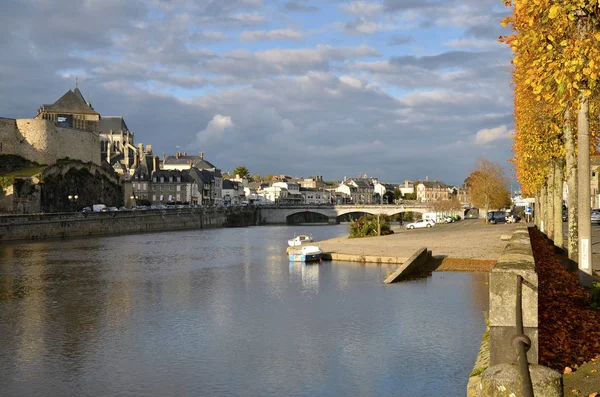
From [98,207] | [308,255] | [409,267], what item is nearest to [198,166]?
[98,207]

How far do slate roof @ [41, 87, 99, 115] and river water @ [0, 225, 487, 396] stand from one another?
112671 millimetres

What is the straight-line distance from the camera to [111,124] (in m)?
165

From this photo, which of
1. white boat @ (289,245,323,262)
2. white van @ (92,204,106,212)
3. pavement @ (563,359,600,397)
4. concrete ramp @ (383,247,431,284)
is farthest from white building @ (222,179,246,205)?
pavement @ (563,359,600,397)

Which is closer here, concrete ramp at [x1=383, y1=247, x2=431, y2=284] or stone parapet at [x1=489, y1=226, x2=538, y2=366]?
stone parapet at [x1=489, y1=226, x2=538, y2=366]

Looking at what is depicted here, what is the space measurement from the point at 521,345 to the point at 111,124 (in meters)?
168

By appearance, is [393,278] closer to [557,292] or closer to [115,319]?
[115,319]

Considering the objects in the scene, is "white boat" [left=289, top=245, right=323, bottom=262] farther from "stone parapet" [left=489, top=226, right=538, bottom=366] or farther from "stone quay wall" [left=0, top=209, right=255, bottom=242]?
"stone quay wall" [left=0, top=209, right=255, bottom=242]

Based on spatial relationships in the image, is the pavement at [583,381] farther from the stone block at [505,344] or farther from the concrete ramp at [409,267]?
the concrete ramp at [409,267]

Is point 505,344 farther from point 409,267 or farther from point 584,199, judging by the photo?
point 409,267

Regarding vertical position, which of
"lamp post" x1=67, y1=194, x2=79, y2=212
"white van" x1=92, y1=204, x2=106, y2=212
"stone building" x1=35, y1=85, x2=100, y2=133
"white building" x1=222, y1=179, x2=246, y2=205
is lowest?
"white van" x1=92, y1=204, x2=106, y2=212

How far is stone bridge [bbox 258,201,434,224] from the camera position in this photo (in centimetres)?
12156

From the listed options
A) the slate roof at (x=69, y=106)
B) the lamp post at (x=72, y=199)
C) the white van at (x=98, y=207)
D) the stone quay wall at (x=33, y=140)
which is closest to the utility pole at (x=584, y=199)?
the lamp post at (x=72, y=199)

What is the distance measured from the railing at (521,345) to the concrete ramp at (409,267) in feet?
71.3

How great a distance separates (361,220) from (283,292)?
33.0 meters
